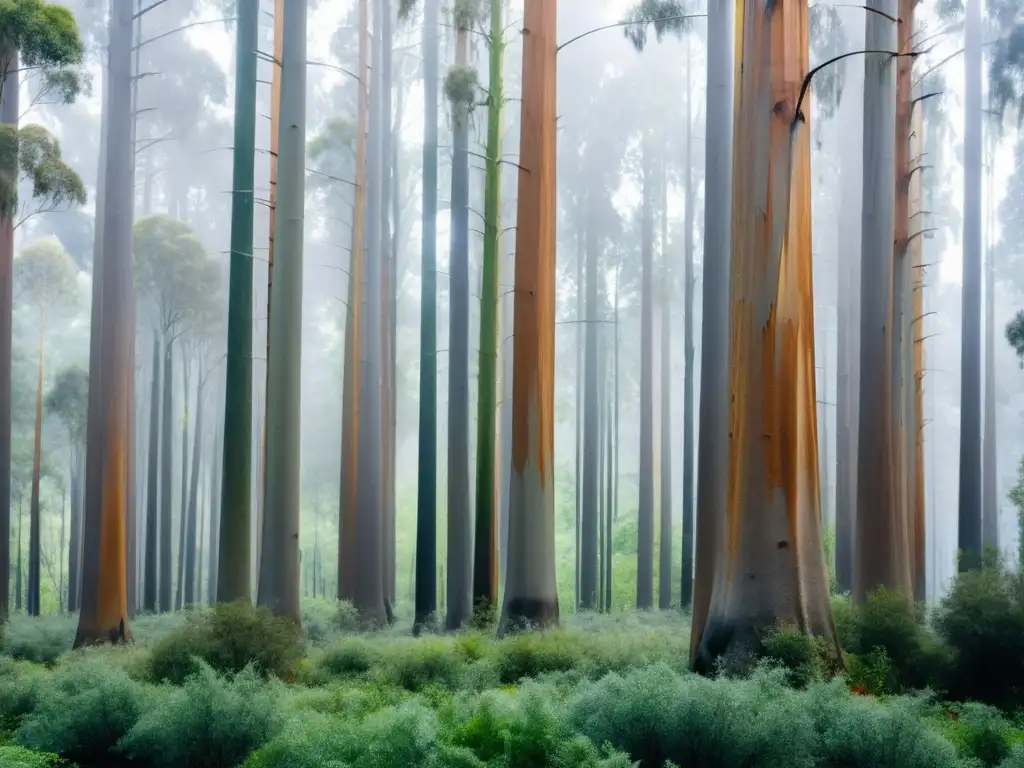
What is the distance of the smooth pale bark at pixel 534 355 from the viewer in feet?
36.0

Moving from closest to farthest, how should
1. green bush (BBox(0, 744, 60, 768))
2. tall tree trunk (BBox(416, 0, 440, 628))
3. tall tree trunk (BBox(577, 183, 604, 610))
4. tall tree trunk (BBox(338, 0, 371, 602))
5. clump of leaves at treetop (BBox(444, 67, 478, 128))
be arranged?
1. green bush (BBox(0, 744, 60, 768))
2. clump of leaves at treetop (BBox(444, 67, 478, 128))
3. tall tree trunk (BBox(416, 0, 440, 628))
4. tall tree trunk (BBox(338, 0, 371, 602))
5. tall tree trunk (BBox(577, 183, 604, 610))

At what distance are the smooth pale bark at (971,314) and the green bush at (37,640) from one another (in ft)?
40.1

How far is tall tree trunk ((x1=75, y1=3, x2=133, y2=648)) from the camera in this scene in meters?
11.3

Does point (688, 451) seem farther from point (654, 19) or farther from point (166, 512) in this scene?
point (166, 512)

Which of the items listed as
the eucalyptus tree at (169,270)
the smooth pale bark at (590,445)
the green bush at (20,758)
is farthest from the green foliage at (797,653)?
the eucalyptus tree at (169,270)

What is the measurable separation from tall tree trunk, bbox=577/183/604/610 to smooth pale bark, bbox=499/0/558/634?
30.3 feet

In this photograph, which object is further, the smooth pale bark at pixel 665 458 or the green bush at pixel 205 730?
the smooth pale bark at pixel 665 458

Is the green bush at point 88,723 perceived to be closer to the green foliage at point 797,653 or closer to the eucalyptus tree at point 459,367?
the green foliage at point 797,653

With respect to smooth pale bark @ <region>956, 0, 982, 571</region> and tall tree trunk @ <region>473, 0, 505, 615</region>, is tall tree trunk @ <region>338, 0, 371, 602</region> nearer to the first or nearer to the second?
tall tree trunk @ <region>473, 0, 505, 615</region>

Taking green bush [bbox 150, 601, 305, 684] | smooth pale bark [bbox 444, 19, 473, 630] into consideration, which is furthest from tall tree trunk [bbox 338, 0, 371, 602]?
green bush [bbox 150, 601, 305, 684]

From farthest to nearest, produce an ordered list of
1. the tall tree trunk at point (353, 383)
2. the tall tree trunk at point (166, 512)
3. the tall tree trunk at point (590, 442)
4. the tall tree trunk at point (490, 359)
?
the tall tree trunk at point (590, 442) → the tall tree trunk at point (166, 512) → the tall tree trunk at point (353, 383) → the tall tree trunk at point (490, 359)

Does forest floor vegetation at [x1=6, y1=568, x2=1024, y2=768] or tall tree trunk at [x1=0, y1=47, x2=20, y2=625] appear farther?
tall tree trunk at [x1=0, y1=47, x2=20, y2=625]

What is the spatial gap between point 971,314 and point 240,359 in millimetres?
12032

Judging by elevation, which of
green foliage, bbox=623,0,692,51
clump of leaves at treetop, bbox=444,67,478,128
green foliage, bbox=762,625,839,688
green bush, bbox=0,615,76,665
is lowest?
green bush, bbox=0,615,76,665
